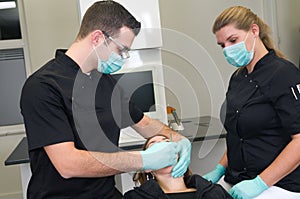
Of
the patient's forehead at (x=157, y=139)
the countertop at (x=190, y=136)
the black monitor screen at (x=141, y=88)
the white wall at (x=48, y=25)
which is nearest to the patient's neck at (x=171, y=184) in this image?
the patient's forehead at (x=157, y=139)

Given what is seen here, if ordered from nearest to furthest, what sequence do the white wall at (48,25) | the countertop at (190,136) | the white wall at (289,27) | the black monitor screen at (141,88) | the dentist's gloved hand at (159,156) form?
the dentist's gloved hand at (159,156), the countertop at (190,136), the black monitor screen at (141,88), the white wall at (48,25), the white wall at (289,27)

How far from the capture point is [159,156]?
4.42ft

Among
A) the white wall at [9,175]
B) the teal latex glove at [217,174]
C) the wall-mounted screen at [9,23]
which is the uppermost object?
the wall-mounted screen at [9,23]

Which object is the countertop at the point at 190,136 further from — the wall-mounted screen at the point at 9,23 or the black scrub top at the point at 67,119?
the wall-mounted screen at the point at 9,23

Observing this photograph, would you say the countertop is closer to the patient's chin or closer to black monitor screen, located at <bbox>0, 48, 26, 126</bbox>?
the patient's chin

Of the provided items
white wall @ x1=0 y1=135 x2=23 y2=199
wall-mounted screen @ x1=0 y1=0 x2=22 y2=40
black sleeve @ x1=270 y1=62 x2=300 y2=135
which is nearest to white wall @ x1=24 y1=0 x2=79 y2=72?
wall-mounted screen @ x1=0 y1=0 x2=22 y2=40

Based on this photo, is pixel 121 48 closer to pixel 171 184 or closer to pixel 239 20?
pixel 239 20

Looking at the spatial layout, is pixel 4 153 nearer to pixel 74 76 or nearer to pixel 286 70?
pixel 74 76

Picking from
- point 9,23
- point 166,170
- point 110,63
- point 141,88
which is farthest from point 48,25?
point 166,170

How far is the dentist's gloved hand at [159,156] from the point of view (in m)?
1.33

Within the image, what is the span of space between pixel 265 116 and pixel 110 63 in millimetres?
625

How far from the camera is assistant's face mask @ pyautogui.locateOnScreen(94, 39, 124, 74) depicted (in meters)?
1.40

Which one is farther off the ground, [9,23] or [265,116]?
[9,23]

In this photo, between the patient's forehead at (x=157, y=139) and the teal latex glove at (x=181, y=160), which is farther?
the patient's forehead at (x=157, y=139)
